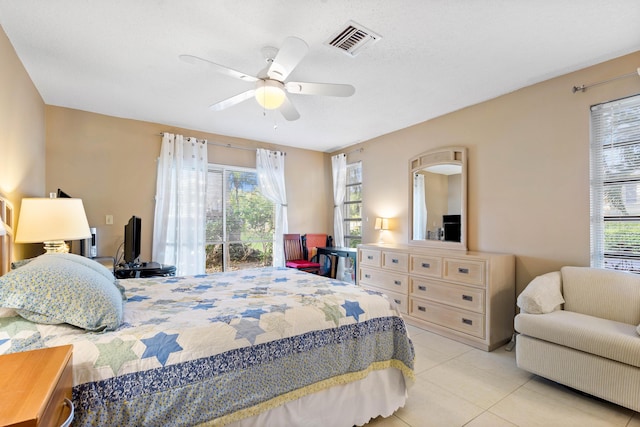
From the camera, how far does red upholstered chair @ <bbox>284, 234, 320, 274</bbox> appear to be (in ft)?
15.6

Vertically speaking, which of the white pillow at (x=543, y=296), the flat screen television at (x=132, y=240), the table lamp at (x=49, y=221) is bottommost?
the white pillow at (x=543, y=296)

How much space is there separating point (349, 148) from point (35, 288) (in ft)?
15.5

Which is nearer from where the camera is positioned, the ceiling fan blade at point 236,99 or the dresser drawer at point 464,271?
the ceiling fan blade at point 236,99

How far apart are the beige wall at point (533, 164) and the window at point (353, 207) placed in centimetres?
152

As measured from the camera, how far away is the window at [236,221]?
15.2 feet

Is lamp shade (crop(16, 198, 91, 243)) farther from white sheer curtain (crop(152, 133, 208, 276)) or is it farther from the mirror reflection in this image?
the mirror reflection

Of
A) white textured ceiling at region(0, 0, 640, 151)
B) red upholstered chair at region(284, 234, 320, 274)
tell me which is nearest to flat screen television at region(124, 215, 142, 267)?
white textured ceiling at region(0, 0, 640, 151)

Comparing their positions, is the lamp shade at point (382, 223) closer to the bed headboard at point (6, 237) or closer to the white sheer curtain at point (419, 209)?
the white sheer curtain at point (419, 209)

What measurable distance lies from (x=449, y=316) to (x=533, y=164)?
1.78m

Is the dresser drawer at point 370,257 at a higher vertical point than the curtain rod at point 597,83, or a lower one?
lower

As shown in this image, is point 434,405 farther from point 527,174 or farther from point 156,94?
point 156,94

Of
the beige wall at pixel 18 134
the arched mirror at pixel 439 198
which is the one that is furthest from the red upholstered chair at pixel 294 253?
the beige wall at pixel 18 134

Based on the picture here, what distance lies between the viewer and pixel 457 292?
312 cm

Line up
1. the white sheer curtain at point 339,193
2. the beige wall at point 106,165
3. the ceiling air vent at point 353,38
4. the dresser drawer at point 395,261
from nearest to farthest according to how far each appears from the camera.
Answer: the ceiling air vent at point 353,38 → the beige wall at point 106,165 → the dresser drawer at point 395,261 → the white sheer curtain at point 339,193
